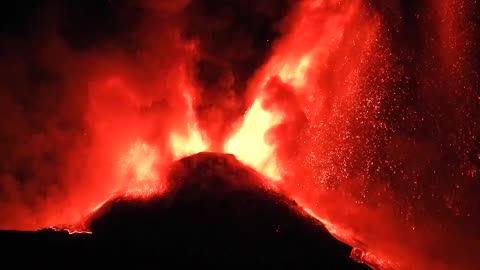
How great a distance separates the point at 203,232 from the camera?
801 cm

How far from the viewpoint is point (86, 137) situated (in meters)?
13.8

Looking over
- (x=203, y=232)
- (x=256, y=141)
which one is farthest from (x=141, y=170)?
(x=256, y=141)

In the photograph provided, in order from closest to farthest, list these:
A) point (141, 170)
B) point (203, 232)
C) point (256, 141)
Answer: point (203, 232) → point (141, 170) → point (256, 141)

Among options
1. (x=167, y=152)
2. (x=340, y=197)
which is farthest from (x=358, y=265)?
(x=340, y=197)

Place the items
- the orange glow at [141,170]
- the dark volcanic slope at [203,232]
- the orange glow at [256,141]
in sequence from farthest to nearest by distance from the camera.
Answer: the orange glow at [256,141]
the orange glow at [141,170]
the dark volcanic slope at [203,232]

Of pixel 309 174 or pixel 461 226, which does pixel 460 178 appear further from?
pixel 309 174

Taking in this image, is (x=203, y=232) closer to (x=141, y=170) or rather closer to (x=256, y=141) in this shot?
(x=141, y=170)

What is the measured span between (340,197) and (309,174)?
38.3 inches

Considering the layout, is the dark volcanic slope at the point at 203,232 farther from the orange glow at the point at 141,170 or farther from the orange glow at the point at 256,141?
the orange glow at the point at 256,141

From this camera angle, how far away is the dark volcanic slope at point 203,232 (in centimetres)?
705

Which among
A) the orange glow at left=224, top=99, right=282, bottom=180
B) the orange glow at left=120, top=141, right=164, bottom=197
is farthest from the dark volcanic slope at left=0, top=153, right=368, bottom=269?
the orange glow at left=224, top=99, right=282, bottom=180

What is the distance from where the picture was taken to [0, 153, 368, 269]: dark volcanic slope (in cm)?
705

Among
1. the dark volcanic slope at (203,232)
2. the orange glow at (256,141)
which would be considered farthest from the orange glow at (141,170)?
the orange glow at (256,141)

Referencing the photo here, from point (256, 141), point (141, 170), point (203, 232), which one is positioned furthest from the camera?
point (256, 141)
